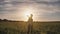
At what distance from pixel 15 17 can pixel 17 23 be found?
67mm

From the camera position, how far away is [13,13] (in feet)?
5.02

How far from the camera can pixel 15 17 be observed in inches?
59.4

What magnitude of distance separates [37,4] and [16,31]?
33 centimetres

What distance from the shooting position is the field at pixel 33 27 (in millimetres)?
1451

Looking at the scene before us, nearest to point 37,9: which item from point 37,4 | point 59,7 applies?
point 37,4

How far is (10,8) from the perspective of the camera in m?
1.56

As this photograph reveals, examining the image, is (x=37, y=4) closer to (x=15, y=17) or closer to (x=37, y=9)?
(x=37, y=9)

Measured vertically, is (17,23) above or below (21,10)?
below

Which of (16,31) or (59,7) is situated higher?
(59,7)

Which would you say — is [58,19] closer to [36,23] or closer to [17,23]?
[36,23]

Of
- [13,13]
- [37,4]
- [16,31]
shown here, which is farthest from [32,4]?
[16,31]

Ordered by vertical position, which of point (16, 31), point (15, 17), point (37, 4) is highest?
point (37, 4)

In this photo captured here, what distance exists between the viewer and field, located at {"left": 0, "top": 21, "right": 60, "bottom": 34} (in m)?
1.45

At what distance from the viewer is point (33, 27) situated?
145 cm
